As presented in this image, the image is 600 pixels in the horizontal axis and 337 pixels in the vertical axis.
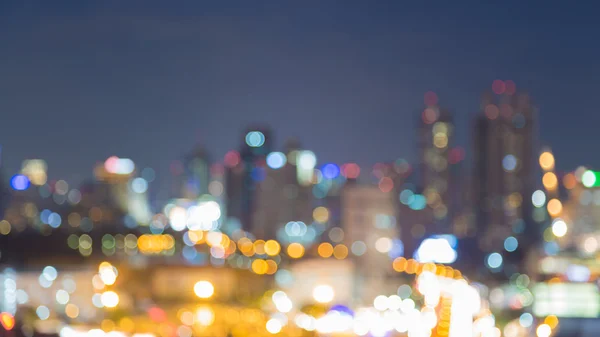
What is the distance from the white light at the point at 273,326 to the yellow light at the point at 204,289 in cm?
317

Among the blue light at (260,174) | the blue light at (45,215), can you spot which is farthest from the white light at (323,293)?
the blue light at (260,174)

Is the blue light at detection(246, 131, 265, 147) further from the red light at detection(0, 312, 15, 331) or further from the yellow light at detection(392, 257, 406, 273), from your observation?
the red light at detection(0, 312, 15, 331)

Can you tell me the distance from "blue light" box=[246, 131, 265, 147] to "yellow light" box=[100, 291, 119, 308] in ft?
175

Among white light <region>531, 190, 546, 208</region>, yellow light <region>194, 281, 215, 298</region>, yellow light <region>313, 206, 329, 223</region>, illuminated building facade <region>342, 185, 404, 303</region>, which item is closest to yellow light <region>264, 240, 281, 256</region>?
illuminated building facade <region>342, 185, 404, 303</region>

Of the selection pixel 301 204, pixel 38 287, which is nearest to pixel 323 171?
pixel 301 204

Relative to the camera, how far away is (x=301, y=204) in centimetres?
5653

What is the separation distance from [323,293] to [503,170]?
1750 inches

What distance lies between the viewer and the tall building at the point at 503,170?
5956cm

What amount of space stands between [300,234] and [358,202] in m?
19.3

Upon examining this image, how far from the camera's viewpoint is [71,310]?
21.0 m

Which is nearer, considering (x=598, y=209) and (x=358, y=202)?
(x=598, y=209)

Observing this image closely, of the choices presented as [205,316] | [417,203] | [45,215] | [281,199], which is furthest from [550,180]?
[45,215]

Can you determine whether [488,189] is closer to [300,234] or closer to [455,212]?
[455,212]

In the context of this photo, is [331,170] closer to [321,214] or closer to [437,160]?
Answer: [321,214]
